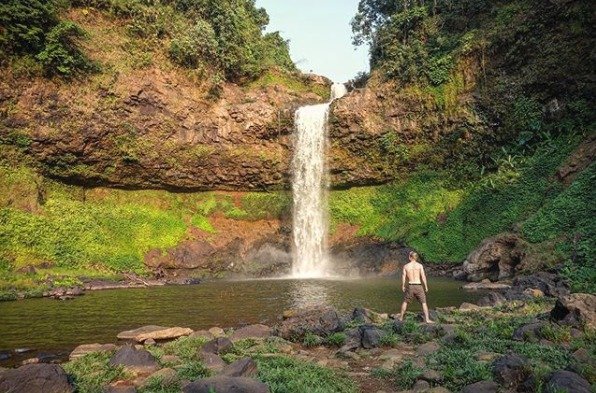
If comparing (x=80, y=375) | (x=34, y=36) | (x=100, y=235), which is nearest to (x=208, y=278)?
(x=100, y=235)

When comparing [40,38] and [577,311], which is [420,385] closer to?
[577,311]

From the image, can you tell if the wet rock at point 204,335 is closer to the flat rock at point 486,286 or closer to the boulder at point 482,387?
the boulder at point 482,387

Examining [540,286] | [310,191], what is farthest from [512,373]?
[310,191]

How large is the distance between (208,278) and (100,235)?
8578 mm

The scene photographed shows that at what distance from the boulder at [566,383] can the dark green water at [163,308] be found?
8.59 metres

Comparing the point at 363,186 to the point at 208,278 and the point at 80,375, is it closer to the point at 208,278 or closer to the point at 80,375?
the point at 208,278

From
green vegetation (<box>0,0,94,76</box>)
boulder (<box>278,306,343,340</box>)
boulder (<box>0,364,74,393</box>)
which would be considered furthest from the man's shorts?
green vegetation (<box>0,0,94,76</box>)

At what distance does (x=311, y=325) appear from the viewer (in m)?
10.1

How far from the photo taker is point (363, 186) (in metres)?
38.5

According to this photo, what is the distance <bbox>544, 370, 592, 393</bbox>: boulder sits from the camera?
Result: 520 centimetres

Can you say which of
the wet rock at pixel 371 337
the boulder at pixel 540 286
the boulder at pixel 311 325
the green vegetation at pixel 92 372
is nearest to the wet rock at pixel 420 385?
the wet rock at pixel 371 337

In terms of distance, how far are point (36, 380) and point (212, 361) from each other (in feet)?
9.60

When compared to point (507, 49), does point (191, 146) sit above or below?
below

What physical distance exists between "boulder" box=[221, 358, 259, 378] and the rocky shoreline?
0.06 ft
